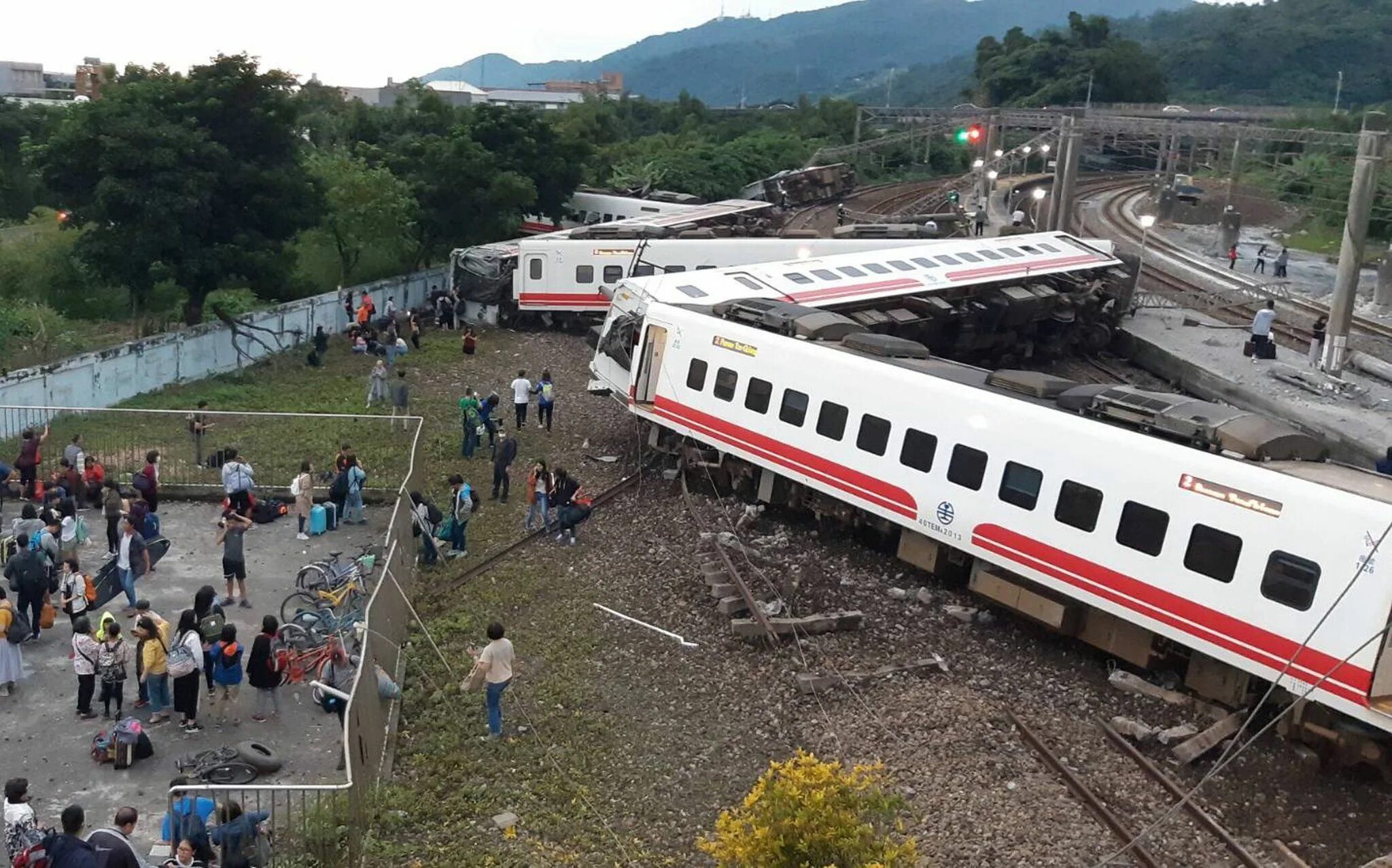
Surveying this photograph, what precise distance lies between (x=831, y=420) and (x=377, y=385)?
11165 mm

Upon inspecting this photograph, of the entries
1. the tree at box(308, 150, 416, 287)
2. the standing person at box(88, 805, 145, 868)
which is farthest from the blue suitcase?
the tree at box(308, 150, 416, 287)

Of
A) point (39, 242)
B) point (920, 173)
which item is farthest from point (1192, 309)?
point (920, 173)

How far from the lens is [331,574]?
1420 centimetres

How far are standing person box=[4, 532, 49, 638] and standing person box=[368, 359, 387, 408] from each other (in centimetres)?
1062

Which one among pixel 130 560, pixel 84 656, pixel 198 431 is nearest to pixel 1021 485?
pixel 84 656

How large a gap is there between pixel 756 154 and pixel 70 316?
116ft

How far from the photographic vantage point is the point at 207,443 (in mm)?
19984

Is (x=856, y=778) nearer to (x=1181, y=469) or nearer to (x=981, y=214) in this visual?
(x=1181, y=469)

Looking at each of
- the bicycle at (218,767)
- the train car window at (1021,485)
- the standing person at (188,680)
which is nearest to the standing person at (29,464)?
the standing person at (188,680)

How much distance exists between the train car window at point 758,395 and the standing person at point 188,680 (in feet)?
27.7

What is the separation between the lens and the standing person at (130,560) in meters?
13.7

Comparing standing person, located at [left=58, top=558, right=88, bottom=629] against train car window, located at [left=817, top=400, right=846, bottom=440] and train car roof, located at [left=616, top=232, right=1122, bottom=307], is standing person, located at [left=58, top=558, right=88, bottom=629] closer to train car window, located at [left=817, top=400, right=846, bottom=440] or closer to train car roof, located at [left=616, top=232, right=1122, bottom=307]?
train car window, located at [left=817, top=400, right=846, bottom=440]

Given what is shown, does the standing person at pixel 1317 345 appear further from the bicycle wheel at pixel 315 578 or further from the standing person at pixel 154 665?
the standing person at pixel 154 665

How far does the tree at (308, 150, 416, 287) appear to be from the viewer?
112ft
